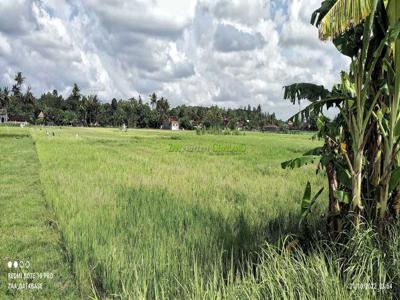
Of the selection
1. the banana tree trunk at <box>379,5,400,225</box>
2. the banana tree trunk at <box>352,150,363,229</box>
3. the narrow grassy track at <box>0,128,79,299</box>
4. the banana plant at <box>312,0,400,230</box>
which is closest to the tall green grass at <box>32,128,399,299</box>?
the narrow grassy track at <box>0,128,79,299</box>

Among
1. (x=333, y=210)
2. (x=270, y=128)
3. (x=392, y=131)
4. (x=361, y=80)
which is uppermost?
(x=361, y=80)

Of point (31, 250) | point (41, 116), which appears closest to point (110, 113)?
point (41, 116)

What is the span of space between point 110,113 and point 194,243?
104 metres

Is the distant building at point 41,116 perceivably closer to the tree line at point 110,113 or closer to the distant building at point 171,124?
the tree line at point 110,113

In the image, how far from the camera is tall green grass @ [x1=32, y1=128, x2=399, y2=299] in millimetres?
3496

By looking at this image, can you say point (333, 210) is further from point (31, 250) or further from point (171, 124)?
point (171, 124)

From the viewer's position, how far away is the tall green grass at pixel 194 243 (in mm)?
3496

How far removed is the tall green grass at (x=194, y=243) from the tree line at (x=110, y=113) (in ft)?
269

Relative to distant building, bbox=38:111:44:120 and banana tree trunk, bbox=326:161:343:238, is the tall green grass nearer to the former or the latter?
banana tree trunk, bbox=326:161:343:238

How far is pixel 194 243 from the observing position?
4.97 metres

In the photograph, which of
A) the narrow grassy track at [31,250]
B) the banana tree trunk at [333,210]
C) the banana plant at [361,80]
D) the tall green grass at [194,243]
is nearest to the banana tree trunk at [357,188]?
the banana plant at [361,80]

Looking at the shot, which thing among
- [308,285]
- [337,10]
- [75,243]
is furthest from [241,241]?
[337,10]

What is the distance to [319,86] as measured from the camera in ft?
16.7

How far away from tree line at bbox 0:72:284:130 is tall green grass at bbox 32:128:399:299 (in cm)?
8204
